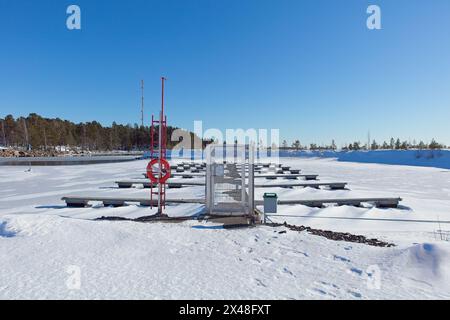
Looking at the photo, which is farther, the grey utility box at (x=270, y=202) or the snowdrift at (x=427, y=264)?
the grey utility box at (x=270, y=202)

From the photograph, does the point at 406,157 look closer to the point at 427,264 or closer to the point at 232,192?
the point at 232,192

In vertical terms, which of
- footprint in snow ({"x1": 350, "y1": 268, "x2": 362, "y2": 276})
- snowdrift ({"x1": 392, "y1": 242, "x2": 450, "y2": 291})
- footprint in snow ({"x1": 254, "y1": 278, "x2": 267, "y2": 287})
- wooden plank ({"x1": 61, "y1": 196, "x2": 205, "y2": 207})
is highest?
snowdrift ({"x1": 392, "y1": 242, "x2": 450, "y2": 291})

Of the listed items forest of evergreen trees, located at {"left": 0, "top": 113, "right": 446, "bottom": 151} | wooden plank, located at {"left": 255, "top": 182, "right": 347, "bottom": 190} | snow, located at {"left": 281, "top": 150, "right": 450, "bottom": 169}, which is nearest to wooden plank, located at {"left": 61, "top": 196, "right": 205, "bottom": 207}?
wooden plank, located at {"left": 255, "top": 182, "right": 347, "bottom": 190}

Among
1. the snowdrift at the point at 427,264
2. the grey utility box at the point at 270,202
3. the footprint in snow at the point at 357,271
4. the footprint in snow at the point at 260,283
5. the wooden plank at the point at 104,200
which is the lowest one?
the wooden plank at the point at 104,200

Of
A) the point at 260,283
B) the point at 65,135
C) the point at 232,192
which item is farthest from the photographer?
the point at 65,135

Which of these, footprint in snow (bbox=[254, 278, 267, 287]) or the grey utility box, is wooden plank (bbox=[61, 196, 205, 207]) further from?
footprint in snow (bbox=[254, 278, 267, 287])

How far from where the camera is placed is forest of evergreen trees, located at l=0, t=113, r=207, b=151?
7688cm

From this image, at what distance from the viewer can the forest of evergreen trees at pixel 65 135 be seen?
76.9 m

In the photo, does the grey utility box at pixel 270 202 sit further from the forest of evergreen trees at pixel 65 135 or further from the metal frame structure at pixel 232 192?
the forest of evergreen trees at pixel 65 135

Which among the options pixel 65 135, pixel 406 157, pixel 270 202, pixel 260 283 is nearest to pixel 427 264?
pixel 260 283

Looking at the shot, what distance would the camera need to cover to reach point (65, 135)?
86500 mm

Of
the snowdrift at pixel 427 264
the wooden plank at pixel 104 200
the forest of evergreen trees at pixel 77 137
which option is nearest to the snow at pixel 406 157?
the forest of evergreen trees at pixel 77 137
